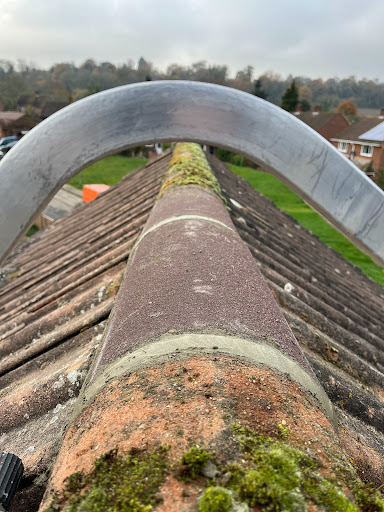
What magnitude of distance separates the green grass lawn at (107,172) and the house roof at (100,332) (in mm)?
28803

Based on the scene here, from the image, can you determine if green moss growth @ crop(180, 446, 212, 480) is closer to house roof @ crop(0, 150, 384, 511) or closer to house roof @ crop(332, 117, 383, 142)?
house roof @ crop(0, 150, 384, 511)

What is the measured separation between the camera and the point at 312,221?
22.4 metres

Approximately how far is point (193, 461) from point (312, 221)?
2285 centimetres

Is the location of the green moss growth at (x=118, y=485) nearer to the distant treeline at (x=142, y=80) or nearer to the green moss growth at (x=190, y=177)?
the green moss growth at (x=190, y=177)

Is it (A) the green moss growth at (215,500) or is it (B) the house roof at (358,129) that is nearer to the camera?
(A) the green moss growth at (215,500)

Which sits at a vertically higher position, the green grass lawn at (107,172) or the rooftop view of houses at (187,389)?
the rooftop view of houses at (187,389)

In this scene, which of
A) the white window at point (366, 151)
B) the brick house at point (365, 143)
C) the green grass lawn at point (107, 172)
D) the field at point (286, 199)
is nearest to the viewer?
the field at point (286, 199)

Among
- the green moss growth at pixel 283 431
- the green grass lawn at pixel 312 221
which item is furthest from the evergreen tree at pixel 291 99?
the green moss growth at pixel 283 431

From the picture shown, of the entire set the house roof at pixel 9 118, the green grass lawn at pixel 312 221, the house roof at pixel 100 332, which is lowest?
the green grass lawn at pixel 312 221

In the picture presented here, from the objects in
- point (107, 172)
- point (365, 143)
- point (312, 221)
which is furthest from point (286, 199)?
point (107, 172)

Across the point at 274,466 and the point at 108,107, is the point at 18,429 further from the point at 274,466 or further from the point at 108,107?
the point at 108,107

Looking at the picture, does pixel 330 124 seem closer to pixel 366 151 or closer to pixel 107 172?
pixel 366 151

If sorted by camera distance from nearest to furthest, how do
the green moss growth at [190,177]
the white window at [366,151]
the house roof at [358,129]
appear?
the green moss growth at [190,177] < the white window at [366,151] < the house roof at [358,129]

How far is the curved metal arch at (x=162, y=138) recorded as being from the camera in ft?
5.02
